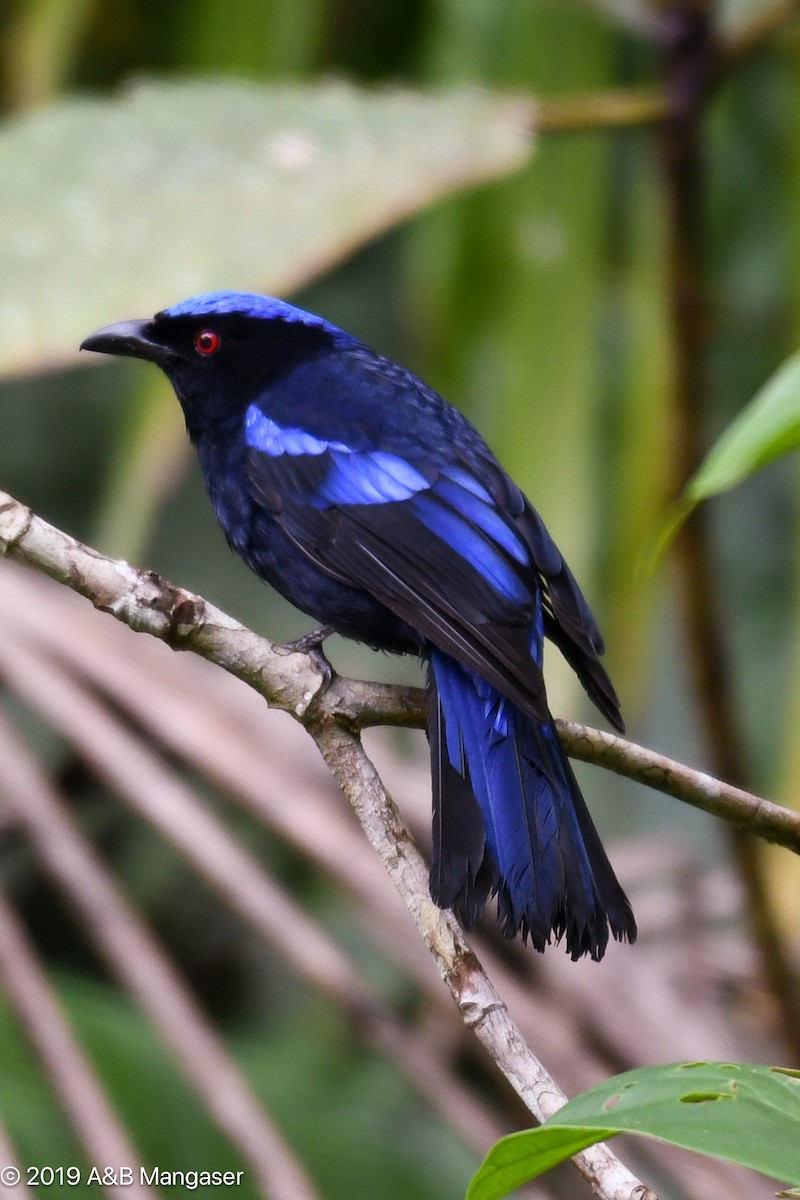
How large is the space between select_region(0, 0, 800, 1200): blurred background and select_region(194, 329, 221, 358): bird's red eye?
0.79ft

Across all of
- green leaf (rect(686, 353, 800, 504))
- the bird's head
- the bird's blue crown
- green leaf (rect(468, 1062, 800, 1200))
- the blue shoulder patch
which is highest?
the bird's blue crown

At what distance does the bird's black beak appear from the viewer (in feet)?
8.73

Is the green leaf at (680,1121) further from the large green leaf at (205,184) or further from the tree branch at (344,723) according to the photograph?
the large green leaf at (205,184)

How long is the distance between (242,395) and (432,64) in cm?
174

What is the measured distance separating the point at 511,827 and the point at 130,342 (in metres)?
1.35

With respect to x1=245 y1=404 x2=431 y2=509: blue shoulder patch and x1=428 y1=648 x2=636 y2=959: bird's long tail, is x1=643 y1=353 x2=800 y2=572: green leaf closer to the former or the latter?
x1=428 y1=648 x2=636 y2=959: bird's long tail

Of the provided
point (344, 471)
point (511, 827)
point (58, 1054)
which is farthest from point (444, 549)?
point (58, 1054)

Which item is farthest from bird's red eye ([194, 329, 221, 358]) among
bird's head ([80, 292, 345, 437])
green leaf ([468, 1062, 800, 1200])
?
green leaf ([468, 1062, 800, 1200])

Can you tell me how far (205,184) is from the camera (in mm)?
2748

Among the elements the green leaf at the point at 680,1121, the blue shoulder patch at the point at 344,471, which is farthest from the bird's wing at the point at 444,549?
the green leaf at the point at 680,1121

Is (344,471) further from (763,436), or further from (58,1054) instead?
(763,436)

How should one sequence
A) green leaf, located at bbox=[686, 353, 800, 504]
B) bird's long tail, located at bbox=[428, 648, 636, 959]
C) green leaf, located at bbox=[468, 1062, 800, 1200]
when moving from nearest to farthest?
green leaf, located at bbox=[468, 1062, 800, 1200], green leaf, located at bbox=[686, 353, 800, 504], bird's long tail, located at bbox=[428, 648, 636, 959]

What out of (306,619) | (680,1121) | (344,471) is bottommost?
(680,1121)

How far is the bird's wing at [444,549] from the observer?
2.02 m
